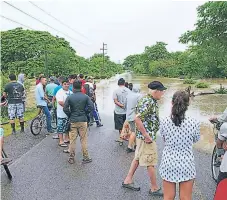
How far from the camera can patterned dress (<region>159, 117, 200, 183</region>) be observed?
136 inches

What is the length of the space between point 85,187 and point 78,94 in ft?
6.87

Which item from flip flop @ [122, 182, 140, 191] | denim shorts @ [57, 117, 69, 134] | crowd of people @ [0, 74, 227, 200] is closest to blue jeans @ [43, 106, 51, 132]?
crowd of people @ [0, 74, 227, 200]

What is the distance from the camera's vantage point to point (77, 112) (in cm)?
652

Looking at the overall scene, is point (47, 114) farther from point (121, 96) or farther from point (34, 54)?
point (34, 54)

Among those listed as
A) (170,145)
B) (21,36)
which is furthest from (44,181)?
(21,36)

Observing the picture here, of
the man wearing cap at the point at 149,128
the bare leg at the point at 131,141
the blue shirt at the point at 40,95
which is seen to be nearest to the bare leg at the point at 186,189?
the man wearing cap at the point at 149,128

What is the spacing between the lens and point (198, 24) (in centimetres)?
2422

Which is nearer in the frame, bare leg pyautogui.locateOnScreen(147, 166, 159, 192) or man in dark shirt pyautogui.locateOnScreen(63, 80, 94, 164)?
bare leg pyautogui.locateOnScreen(147, 166, 159, 192)

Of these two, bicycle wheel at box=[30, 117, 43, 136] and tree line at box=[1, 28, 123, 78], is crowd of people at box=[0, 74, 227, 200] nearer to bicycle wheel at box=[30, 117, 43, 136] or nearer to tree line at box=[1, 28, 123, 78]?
bicycle wheel at box=[30, 117, 43, 136]

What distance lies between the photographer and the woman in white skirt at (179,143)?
343 cm

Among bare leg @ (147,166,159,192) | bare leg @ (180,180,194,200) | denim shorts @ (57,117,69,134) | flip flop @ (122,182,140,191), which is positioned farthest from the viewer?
denim shorts @ (57,117,69,134)

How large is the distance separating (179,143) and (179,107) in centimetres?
41

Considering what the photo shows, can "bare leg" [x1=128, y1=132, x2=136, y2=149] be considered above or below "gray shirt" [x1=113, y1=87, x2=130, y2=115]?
below

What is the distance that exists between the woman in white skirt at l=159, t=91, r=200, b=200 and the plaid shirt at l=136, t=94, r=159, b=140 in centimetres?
104
